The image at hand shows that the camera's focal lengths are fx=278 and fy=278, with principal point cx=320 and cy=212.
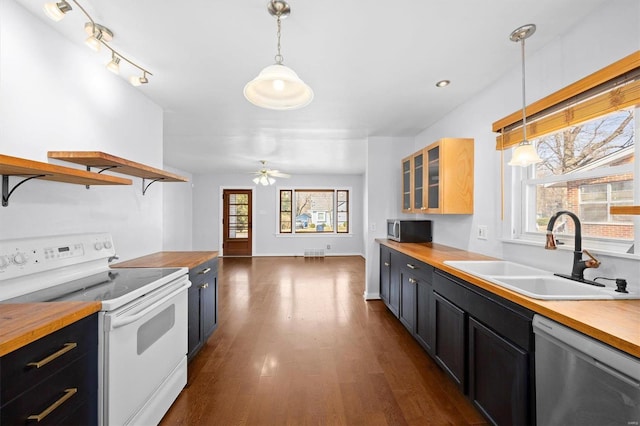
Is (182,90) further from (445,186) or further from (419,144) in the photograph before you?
(419,144)

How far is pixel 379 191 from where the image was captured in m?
4.18

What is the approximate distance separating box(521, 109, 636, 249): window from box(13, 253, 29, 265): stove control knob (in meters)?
3.15

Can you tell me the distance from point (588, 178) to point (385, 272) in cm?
238

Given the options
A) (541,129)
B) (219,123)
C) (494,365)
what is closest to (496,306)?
(494,365)

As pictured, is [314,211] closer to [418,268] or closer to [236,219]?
[236,219]

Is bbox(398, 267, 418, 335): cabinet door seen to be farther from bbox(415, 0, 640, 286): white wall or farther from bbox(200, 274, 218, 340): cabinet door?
bbox(200, 274, 218, 340): cabinet door

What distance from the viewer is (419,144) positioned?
4027mm

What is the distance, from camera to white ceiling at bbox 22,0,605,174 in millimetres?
1597

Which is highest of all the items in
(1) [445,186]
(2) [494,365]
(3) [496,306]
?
(1) [445,186]

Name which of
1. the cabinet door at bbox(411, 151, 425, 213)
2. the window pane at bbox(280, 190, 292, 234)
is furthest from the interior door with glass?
the cabinet door at bbox(411, 151, 425, 213)

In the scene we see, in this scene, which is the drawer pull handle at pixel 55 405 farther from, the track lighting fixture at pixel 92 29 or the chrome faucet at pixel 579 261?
the chrome faucet at pixel 579 261


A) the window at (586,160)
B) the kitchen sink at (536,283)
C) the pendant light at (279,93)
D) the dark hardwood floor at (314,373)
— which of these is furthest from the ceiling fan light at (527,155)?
the dark hardwood floor at (314,373)

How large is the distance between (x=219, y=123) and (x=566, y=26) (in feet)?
11.1

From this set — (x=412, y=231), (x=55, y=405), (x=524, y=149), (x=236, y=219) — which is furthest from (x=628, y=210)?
(x=236, y=219)
